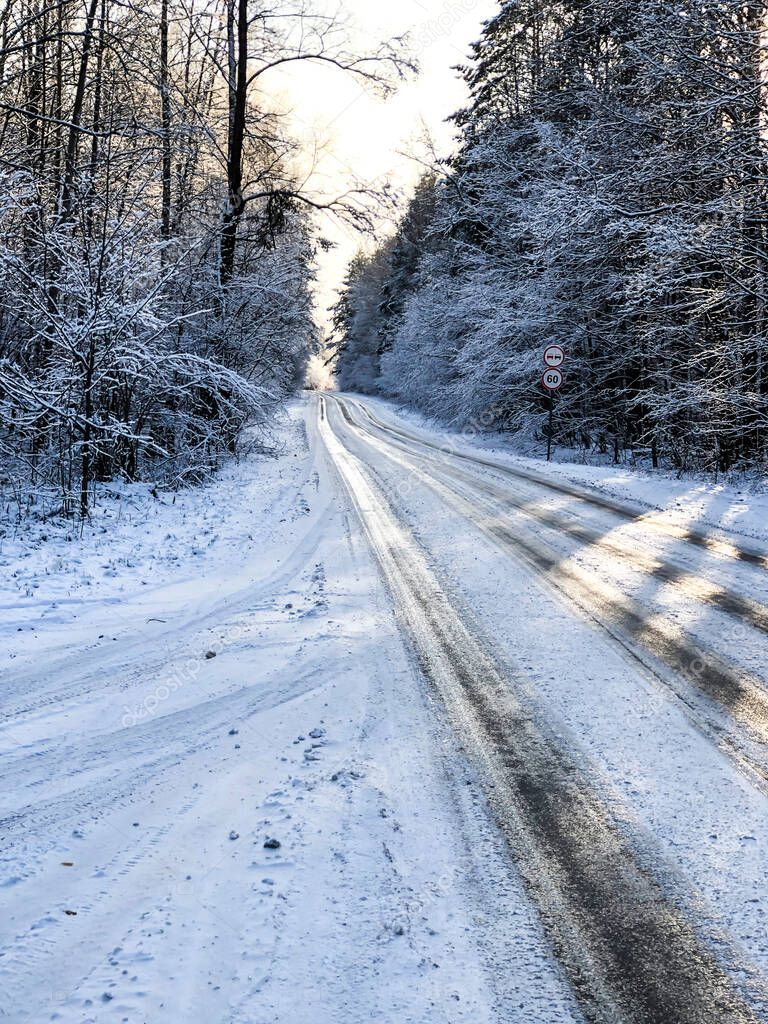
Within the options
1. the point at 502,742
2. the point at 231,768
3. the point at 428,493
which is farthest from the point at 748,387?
the point at 231,768

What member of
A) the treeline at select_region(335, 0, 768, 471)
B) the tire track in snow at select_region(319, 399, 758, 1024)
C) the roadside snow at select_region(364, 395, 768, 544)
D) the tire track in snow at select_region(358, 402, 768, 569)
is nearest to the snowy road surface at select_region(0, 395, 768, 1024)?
the tire track in snow at select_region(319, 399, 758, 1024)

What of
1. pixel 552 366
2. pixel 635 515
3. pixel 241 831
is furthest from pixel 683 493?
pixel 241 831

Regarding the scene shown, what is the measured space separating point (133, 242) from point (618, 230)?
27.2 ft

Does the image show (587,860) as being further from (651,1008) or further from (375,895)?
(375,895)

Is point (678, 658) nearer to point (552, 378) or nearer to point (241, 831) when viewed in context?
point (241, 831)

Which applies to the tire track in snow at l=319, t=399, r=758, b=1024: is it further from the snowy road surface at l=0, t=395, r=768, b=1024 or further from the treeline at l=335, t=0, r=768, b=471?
the treeline at l=335, t=0, r=768, b=471

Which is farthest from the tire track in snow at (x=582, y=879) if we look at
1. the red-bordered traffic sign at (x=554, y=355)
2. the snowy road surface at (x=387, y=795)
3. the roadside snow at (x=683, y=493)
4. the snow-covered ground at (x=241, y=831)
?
the red-bordered traffic sign at (x=554, y=355)

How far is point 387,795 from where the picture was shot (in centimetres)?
298

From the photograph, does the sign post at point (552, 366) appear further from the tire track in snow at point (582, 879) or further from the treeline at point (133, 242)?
the tire track in snow at point (582, 879)

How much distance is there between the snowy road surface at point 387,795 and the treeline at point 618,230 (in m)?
7.50

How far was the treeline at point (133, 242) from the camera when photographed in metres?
7.51

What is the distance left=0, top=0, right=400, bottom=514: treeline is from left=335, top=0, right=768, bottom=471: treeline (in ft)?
16.3

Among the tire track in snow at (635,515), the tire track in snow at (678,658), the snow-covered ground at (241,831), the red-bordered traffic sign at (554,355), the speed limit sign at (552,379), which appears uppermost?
the red-bordered traffic sign at (554,355)

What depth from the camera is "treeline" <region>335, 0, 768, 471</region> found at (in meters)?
11.2
